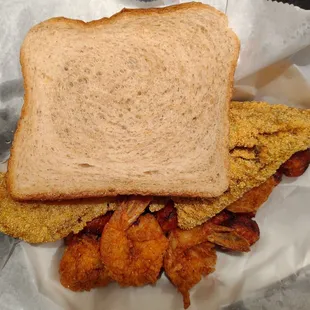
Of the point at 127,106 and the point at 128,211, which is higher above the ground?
the point at 127,106

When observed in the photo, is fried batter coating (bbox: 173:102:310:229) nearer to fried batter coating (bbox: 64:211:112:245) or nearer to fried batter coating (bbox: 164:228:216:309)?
fried batter coating (bbox: 164:228:216:309)

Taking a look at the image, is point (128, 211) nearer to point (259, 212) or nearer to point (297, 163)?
point (259, 212)

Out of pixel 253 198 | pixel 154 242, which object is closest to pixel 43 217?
pixel 154 242

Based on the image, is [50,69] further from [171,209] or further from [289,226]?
[289,226]

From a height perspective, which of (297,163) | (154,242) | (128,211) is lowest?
(154,242)

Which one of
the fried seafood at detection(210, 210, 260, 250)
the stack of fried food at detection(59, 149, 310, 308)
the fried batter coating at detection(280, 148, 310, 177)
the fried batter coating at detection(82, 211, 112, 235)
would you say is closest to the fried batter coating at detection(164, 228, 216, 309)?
the stack of fried food at detection(59, 149, 310, 308)

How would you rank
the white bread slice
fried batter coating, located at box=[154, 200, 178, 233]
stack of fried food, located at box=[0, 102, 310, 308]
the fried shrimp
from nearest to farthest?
the white bread slice < stack of fried food, located at box=[0, 102, 310, 308] < the fried shrimp < fried batter coating, located at box=[154, 200, 178, 233]
